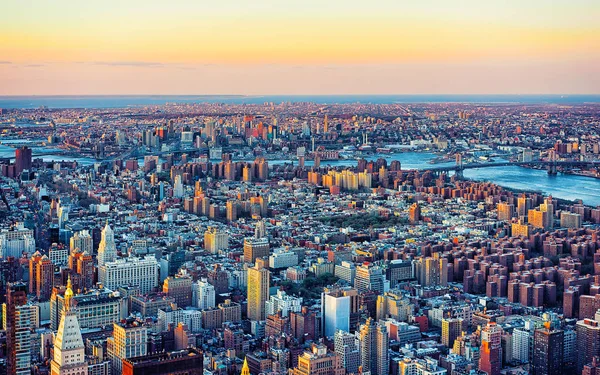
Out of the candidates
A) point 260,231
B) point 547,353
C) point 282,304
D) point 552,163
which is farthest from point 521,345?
point 552,163

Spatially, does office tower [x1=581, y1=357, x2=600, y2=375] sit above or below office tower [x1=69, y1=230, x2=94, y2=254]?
below

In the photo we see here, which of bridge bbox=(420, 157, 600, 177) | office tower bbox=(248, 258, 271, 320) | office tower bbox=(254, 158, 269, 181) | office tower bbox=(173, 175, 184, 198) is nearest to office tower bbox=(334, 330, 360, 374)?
office tower bbox=(248, 258, 271, 320)

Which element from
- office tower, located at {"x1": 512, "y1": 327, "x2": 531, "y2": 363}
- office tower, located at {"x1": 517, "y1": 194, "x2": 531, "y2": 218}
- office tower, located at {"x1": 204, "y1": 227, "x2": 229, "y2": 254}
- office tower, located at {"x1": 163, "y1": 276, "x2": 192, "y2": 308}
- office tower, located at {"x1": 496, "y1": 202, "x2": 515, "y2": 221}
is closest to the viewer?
office tower, located at {"x1": 512, "y1": 327, "x2": 531, "y2": 363}

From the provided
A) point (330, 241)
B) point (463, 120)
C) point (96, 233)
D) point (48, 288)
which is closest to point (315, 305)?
point (48, 288)

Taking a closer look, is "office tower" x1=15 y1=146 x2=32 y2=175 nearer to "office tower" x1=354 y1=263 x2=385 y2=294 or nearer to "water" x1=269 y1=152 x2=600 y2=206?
"water" x1=269 y1=152 x2=600 y2=206

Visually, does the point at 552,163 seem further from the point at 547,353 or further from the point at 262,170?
the point at 547,353

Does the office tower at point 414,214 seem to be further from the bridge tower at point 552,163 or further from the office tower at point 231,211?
the bridge tower at point 552,163

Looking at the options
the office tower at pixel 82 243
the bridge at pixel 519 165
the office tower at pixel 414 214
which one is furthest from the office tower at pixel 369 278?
the bridge at pixel 519 165
